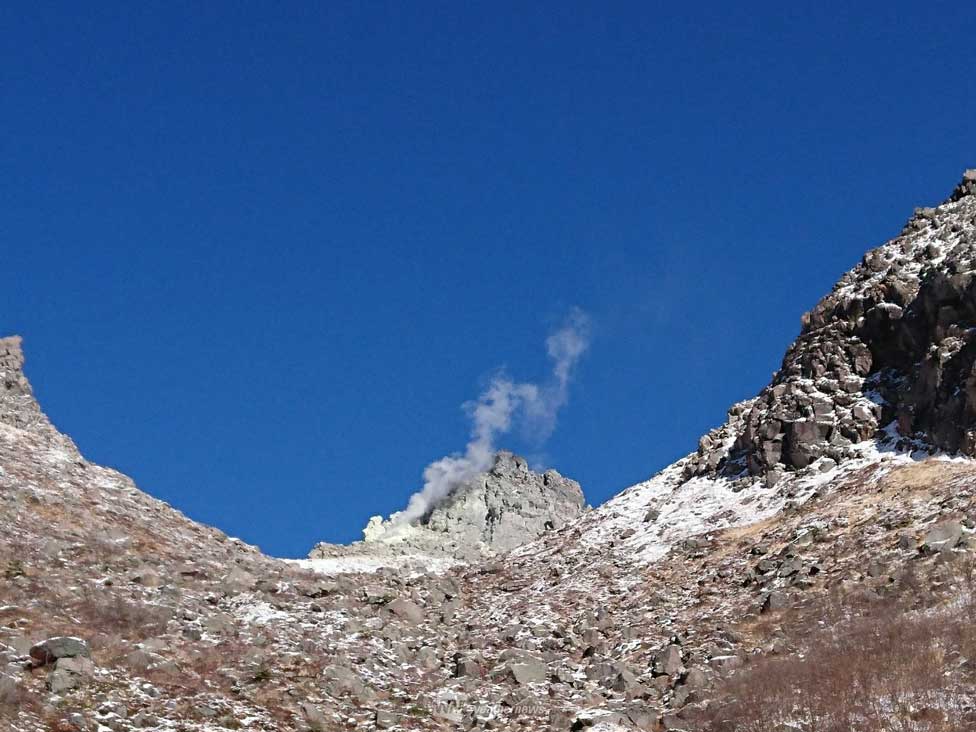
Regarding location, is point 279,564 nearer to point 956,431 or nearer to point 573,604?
point 573,604

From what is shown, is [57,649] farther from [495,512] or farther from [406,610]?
[495,512]

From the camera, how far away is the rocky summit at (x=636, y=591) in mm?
26562

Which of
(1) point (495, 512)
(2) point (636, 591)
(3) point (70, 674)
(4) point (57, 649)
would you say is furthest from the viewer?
(1) point (495, 512)

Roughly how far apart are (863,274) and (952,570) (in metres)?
28.8

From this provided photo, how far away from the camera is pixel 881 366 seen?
51.6 metres

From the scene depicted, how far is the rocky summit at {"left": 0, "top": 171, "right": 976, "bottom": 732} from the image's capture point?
26.6 m

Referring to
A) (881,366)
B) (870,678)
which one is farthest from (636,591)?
(881,366)

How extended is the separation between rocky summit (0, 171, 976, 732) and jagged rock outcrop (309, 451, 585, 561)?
84.6ft

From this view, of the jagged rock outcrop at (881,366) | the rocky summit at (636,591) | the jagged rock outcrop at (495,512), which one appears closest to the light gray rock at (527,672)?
the rocky summit at (636,591)

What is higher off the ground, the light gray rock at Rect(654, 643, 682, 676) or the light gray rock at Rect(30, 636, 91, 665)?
the light gray rock at Rect(654, 643, 682, 676)

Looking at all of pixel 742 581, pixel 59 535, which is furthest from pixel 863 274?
pixel 59 535

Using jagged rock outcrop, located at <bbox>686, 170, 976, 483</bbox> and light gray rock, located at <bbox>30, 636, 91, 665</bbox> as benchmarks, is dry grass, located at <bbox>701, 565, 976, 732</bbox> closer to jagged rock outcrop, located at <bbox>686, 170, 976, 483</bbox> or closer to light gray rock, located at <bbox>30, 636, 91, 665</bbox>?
jagged rock outcrop, located at <bbox>686, 170, 976, 483</bbox>

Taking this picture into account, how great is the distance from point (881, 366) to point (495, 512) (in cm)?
4518

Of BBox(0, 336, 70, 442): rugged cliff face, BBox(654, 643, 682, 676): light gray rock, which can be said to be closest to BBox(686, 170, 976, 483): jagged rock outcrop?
BBox(654, 643, 682, 676): light gray rock
